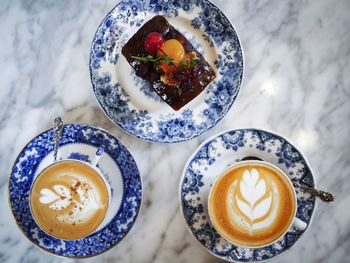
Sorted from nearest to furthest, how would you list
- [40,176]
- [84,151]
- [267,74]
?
[40,176], [84,151], [267,74]

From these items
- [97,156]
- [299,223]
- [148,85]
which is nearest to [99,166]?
[97,156]

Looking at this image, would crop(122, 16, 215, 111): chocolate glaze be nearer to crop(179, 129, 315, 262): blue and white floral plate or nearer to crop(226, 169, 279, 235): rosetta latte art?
crop(179, 129, 315, 262): blue and white floral plate

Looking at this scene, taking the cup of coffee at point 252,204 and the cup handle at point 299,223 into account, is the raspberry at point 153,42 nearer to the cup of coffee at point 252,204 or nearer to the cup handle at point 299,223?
the cup of coffee at point 252,204

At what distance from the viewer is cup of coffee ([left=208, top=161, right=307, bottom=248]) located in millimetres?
1294

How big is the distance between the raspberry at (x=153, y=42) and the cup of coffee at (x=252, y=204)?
420 mm

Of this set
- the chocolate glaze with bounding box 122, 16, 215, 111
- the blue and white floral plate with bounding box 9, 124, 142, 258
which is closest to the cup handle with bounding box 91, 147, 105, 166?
the blue and white floral plate with bounding box 9, 124, 142, 258

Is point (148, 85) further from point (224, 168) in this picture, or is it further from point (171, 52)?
point (224, 168)

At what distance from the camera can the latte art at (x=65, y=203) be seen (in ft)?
4.22

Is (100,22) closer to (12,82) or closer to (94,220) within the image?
(12,82)

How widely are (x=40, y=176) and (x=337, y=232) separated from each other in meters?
0.93

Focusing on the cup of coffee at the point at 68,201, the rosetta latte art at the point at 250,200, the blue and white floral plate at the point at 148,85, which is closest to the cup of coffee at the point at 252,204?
the rosetta latte art at the point at 250,200

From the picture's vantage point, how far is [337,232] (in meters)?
1.50

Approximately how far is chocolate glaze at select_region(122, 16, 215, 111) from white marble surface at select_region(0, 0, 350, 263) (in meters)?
0.14

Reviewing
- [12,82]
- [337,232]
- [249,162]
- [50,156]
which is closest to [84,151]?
[50,156]
